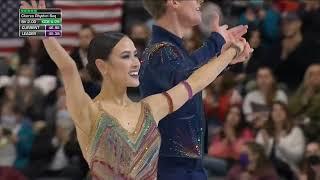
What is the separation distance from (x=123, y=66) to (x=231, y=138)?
5108 mm

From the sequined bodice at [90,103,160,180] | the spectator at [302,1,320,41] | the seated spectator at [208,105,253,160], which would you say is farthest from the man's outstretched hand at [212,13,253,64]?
the spectator at [302,1,320,41]

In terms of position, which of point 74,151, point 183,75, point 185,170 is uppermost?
point 183,75

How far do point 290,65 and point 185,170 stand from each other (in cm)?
580

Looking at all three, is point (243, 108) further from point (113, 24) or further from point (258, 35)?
point (113, 24)

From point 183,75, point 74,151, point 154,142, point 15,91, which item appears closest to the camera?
point 154,142

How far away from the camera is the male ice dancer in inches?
197

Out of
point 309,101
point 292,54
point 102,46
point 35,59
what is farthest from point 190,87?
point 35,59

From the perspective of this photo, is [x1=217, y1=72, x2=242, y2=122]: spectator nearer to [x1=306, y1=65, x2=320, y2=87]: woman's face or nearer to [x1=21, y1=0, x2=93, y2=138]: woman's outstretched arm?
[x1=306, y1=65, x2=320, y2=87]: woman's face

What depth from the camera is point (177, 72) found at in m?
4.98

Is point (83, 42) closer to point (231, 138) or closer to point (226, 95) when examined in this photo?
A: point (226, 95)

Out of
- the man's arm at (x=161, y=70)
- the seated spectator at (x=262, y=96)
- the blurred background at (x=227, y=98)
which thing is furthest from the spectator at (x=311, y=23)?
the man's arm at (x=161, y=70)

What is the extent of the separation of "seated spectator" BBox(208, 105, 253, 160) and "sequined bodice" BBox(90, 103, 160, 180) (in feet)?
16.0

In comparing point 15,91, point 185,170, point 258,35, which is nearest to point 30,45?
point 15,91

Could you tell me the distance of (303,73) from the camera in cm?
1069
